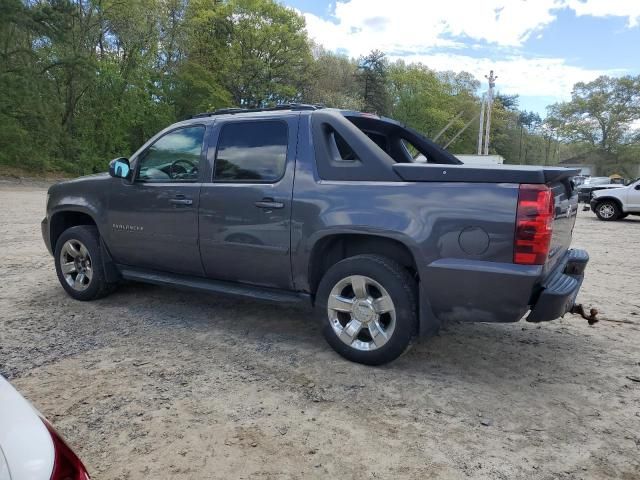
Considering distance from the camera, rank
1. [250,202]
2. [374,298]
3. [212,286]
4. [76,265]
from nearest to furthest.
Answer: [374,298] < [250,202] < [212,286] < [76,265]

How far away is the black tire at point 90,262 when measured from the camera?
16.7ft

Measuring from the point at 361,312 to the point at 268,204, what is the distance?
1133 mm

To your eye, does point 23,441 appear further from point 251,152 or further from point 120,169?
point 120,169

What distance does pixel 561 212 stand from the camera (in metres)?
3.52

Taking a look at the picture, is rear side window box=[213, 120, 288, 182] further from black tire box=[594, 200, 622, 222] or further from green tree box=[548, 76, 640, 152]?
green tree box=[548, 76, 640, 152]

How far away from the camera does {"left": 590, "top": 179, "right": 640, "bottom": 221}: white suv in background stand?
1631cm

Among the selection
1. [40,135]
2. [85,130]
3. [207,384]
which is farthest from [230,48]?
[207,384]

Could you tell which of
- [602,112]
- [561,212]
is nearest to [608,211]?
[561,212]

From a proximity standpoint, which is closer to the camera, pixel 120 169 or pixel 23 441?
pixel 23 441

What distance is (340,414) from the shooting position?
3006 millimetres

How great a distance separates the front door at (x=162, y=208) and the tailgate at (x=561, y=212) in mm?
2842

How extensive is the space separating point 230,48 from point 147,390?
39444 millimetres

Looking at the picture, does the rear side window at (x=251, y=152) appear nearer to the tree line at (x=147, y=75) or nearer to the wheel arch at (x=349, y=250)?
the wheel arch at (x=349, y=250)

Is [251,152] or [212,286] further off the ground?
[251,152]
